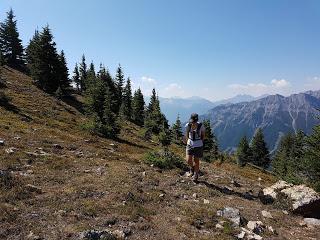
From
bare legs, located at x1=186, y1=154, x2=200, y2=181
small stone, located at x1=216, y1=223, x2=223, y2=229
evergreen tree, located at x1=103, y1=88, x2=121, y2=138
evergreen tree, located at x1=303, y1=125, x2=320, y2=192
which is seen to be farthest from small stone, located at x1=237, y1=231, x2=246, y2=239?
evergreen tree, located at x1=103, y1=88, x2=121, y2=138

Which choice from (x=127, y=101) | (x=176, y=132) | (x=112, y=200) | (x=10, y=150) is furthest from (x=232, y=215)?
(x=127, y=101)

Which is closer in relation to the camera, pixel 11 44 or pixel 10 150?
pixel 10 150

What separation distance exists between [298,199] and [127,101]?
84930 millimetres

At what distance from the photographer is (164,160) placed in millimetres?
19391

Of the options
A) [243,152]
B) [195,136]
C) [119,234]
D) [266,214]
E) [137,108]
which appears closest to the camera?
[119,234]

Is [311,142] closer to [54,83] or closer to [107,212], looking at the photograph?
[107,212]

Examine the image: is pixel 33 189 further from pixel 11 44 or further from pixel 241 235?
pixel 11 44

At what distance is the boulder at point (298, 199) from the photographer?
47.7ft

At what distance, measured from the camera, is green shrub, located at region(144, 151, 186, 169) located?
1928 cm

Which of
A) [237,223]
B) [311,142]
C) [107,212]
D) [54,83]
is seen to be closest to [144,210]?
[107,212]

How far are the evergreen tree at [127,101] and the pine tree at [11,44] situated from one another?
2698 centimetres

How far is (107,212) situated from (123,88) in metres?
92.1

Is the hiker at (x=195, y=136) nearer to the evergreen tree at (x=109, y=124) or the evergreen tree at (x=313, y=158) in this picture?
the evergreen tree at (x=313, y=158)

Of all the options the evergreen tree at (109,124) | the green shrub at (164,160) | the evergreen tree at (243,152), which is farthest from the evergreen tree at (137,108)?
the green shrub at (164,160)
